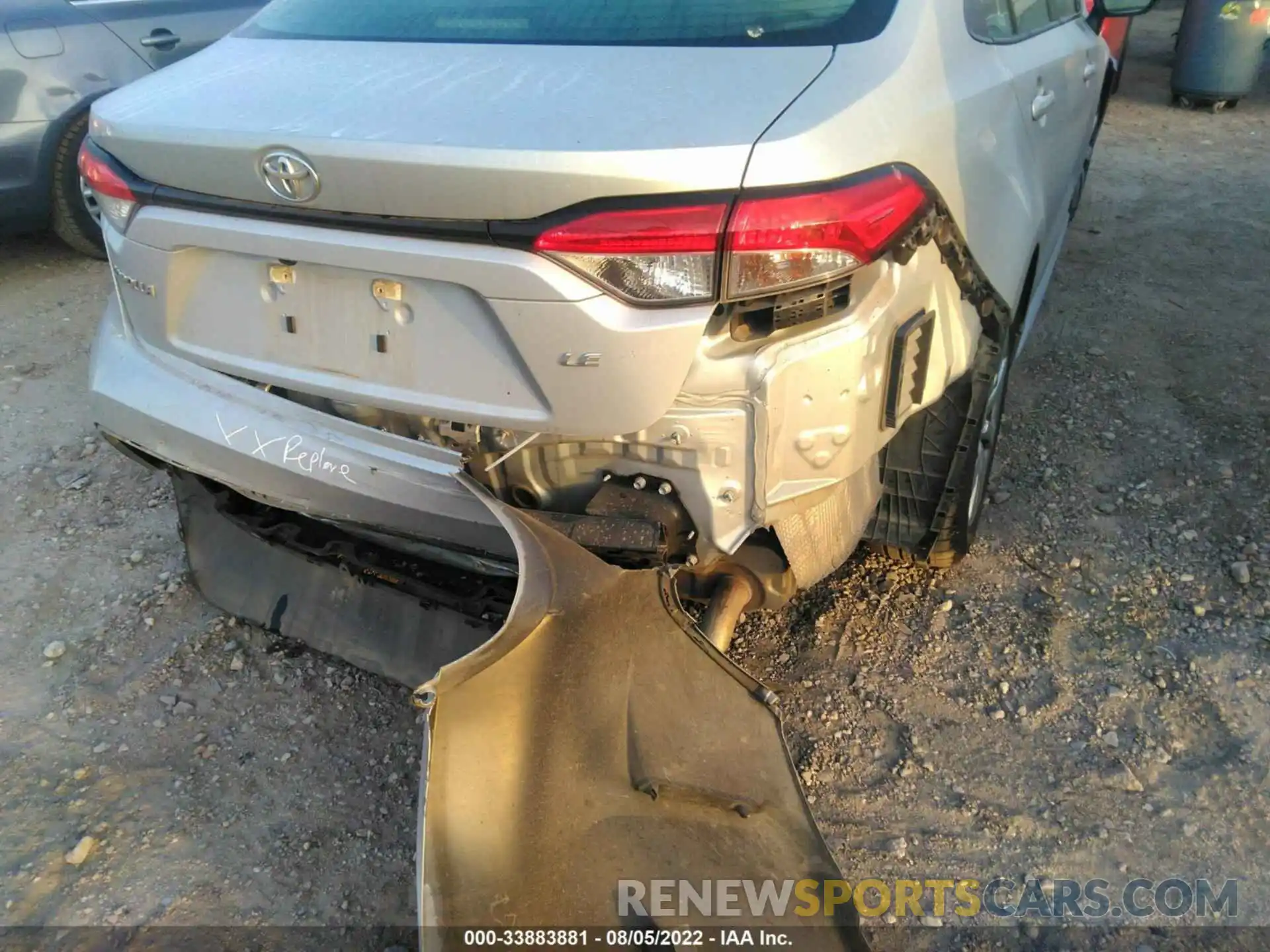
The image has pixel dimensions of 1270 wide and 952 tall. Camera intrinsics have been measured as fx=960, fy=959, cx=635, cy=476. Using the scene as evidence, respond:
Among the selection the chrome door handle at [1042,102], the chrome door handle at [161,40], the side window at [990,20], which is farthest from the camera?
the chrome door handle at [161,40]

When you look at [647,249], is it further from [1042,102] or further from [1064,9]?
[1064,9]

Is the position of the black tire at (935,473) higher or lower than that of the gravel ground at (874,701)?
higher

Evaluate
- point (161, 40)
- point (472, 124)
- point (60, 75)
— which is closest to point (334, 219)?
point (472, 124)

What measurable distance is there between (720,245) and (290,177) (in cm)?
78

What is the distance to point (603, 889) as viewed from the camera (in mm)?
1665

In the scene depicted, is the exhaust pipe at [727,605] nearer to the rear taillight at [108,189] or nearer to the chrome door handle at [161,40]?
the rear taillight at [108,189]

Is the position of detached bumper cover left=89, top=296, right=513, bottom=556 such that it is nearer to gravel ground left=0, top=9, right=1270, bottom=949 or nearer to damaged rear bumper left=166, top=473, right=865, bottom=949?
damaged rear bumper left=166, top=473, right=865, bottom=949

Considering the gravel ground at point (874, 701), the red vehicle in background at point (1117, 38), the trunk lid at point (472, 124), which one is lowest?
the gravel ground at point (874, 701)

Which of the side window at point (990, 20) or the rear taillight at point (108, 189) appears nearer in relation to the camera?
the rear taillight at point (108, 189)

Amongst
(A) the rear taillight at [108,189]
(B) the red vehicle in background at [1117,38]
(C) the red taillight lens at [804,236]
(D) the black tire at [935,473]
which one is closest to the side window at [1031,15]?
(D) the black tire at [935,473]

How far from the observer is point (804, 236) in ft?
5.11

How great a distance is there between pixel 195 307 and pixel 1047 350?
3.39m

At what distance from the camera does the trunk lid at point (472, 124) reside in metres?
1.54

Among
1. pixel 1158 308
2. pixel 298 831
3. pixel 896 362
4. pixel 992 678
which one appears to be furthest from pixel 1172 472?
pixel 298 831
